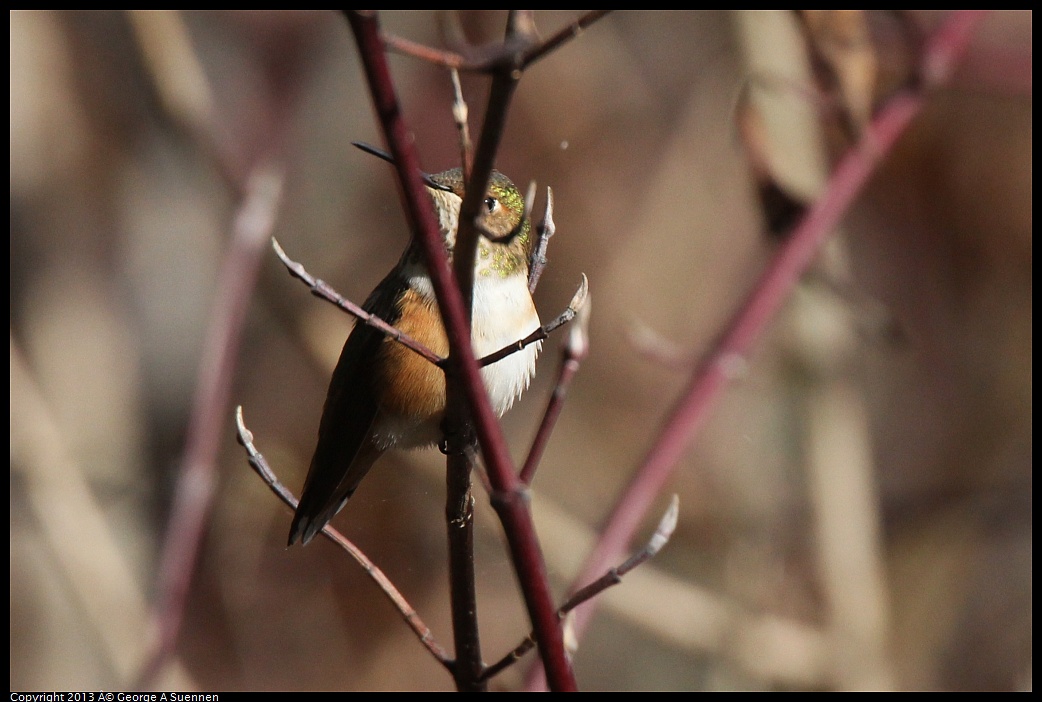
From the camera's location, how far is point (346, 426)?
8.27ft

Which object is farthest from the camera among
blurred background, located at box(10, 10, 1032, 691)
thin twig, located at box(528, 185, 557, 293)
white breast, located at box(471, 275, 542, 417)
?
blurred background, located at box(10, 10, 1032, 691)

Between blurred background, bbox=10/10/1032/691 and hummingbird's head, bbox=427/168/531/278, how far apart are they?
1.70 m

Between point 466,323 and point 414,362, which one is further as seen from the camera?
point 414,362

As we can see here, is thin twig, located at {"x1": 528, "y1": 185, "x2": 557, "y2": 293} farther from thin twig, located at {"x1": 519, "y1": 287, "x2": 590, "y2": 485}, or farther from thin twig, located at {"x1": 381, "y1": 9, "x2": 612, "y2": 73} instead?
thin twig, located at {"x1": 381, "y1": 9, "x2": 612, "y2": 73}

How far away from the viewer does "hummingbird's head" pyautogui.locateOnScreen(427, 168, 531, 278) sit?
7.84 ft

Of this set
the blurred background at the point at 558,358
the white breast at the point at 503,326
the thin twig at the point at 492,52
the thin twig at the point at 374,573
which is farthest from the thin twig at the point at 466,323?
the blurred background at the point at 558,358

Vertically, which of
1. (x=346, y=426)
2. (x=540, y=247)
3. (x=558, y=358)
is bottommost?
(x=346, y=426)

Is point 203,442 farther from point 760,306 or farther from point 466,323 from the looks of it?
point 466,323

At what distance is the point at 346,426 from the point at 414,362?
0.87 feet

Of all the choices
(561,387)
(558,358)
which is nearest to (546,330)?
(561,387)

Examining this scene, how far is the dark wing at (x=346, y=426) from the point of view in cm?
247

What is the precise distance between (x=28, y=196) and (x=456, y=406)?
14.8 feet

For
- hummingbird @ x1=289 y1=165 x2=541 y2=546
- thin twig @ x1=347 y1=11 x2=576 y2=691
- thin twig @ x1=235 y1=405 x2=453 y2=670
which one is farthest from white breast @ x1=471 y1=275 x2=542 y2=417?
thin twig @ x1=347 y1=11 x2=576 y2=691

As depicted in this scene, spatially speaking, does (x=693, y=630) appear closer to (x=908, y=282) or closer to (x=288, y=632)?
(x=288, y=632)
